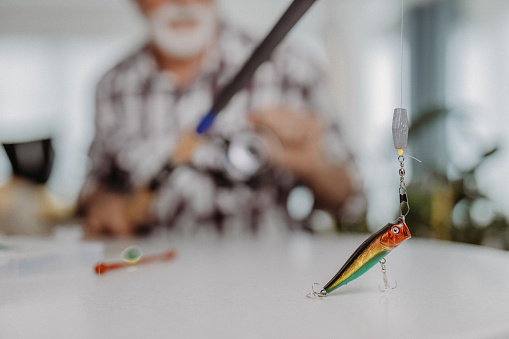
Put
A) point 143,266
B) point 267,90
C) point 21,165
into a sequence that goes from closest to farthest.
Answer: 1. point 143,266
2. point 21,165
3. point 267,90

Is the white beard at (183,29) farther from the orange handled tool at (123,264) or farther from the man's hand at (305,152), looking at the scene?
the orange handled tool at (123,264)

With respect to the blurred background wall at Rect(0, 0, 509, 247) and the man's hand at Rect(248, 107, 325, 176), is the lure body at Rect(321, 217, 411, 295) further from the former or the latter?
the blurred background wall at Rect(0, 0, 509, 247)

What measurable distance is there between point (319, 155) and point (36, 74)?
7.65 feet

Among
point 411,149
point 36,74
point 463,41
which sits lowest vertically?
point 411,149

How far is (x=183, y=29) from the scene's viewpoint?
1.06m

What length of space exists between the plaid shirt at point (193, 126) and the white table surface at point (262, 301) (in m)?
0.54

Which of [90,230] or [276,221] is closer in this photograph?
[90,230]

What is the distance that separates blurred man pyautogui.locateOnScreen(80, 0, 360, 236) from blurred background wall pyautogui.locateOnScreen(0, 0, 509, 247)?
22cm

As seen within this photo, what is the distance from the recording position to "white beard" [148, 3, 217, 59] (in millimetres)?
1053

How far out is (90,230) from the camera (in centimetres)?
93

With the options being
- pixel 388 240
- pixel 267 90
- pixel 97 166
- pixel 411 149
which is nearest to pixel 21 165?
pixel 97 166

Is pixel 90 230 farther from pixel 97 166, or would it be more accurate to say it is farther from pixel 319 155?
pixel 319 155

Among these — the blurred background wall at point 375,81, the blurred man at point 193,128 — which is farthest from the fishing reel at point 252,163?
the blurred background wall at point 375,81

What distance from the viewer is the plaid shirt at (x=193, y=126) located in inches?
42.3
